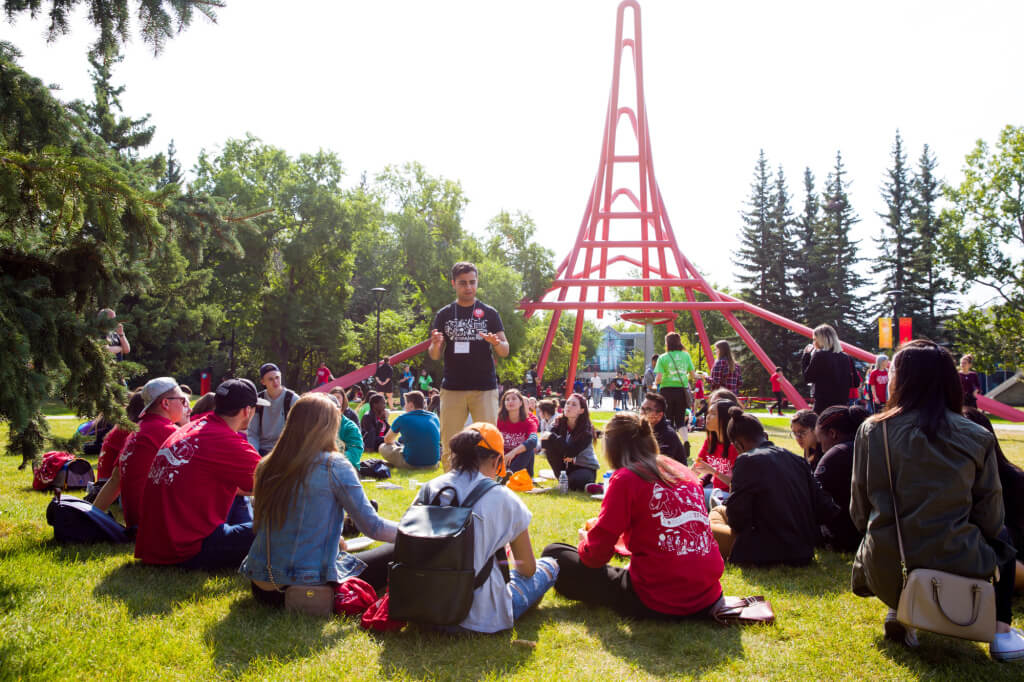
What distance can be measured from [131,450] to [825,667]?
477 cm

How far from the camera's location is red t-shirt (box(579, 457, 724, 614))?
11.7 feet

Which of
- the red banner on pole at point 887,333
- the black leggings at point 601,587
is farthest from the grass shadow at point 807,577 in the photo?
the red banner on pole at point 887,333

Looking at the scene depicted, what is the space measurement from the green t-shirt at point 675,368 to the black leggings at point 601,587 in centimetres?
621

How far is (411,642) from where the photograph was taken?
3.37m

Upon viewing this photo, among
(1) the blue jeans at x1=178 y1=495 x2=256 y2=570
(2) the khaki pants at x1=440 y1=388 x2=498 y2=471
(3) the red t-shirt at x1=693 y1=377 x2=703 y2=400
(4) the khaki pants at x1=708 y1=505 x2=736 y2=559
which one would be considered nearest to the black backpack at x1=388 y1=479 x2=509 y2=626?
(1) the blue jeans at x1=178 y1=495 x2=256 y2=570

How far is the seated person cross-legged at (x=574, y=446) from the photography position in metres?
8.17

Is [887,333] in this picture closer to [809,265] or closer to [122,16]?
[122,16]

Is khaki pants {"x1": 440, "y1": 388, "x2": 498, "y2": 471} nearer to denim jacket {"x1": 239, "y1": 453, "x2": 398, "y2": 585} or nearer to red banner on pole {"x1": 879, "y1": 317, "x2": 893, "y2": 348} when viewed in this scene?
denim jacket {"x1": 239, "y1": 453, "x2": 398, "y2": 585}

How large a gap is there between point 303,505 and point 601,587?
1.74 meters

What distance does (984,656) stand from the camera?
3143 mm

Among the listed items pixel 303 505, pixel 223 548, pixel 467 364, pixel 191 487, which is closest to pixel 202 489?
pixel 191 487

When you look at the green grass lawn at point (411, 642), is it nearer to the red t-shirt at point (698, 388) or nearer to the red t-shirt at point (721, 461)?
the red t-shirt at point (721, 461)

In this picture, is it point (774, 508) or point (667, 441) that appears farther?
point (667, 441)

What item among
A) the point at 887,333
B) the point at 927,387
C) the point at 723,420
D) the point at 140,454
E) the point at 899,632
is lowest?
the point at 899,632
